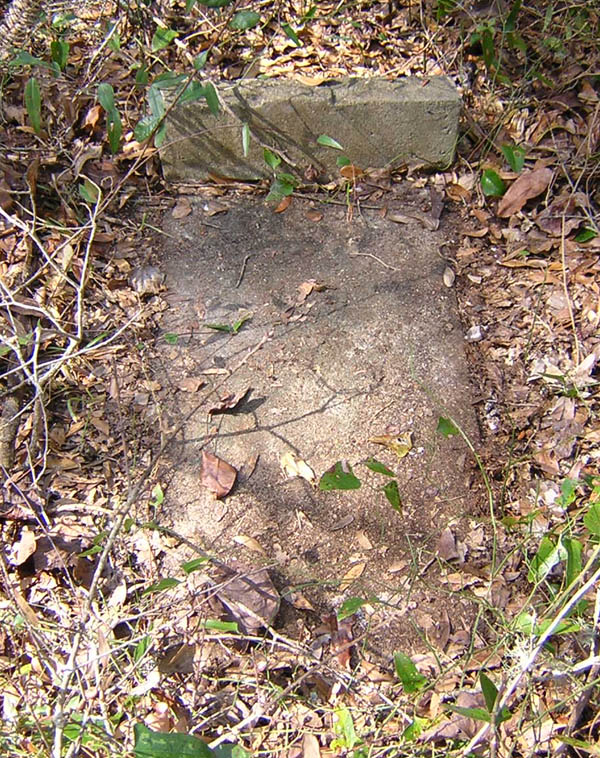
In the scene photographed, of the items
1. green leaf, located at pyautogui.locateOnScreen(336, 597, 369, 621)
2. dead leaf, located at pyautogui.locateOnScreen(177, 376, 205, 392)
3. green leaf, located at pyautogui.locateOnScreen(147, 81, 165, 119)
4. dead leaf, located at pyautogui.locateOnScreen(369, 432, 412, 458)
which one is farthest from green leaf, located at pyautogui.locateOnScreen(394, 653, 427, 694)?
green leaf, located at pyautogui.locateOnScreen(147, 81, 165, 119)

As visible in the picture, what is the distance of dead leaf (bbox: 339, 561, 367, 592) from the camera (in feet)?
7.02

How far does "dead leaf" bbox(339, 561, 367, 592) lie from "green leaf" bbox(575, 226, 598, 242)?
1694 millimetres

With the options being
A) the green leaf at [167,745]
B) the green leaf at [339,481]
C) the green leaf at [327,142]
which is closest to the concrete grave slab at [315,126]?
the green leaf at [327,142]

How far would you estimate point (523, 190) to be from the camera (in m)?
3.05

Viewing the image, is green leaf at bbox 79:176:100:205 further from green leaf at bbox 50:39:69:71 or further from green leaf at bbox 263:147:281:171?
green leaf at bbox 263:147:281:171

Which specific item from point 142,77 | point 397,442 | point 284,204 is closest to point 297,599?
point 397,442

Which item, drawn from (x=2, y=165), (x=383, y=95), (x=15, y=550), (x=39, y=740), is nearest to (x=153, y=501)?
(x=15, y=550)

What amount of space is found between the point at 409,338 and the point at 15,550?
1.57 meters

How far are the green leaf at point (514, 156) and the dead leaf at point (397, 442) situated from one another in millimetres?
1376

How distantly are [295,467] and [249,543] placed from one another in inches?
12.2

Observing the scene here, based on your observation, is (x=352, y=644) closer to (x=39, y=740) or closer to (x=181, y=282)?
(x=39, y=740)

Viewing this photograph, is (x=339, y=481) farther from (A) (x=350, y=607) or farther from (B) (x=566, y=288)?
(B) (x=566, y=288)

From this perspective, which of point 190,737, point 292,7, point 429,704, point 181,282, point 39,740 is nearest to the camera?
point 190,737

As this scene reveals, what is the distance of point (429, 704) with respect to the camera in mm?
1926
